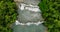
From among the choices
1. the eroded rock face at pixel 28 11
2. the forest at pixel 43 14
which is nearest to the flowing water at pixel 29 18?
the eroded rock face at pixel 28 11

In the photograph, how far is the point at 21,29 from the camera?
438 centimetres

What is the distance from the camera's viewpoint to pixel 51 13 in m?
4.63

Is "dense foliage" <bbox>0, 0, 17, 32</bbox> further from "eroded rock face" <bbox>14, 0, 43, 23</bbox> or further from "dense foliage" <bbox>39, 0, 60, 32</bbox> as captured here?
"dense foliage" <bbox>39, 0, 60, 32</bbox>

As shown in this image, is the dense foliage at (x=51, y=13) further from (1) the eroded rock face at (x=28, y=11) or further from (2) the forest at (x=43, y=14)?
(1) the eroded rock face at (x=28, y=11)

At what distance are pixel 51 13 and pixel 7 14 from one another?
1.14 metres

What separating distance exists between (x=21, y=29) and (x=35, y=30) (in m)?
0.35

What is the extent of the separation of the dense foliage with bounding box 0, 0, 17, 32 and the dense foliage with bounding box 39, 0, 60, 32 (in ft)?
2.54

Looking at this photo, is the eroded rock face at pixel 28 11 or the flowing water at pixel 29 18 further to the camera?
the eroded rock face at pixel 28 11

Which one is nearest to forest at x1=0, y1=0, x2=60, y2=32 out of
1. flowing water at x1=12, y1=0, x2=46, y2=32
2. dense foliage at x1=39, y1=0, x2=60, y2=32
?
dense foliage at x1=39, y1=0, x2=60, y2=32

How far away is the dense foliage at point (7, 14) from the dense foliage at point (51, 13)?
0.77m

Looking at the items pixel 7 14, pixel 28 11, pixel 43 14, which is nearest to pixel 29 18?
pixel 28 11

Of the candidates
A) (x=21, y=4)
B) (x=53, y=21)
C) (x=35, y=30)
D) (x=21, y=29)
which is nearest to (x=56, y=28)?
(x=53, y=21)

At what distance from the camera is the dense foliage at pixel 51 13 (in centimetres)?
436

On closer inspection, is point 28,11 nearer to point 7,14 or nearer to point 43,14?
point 43,14
